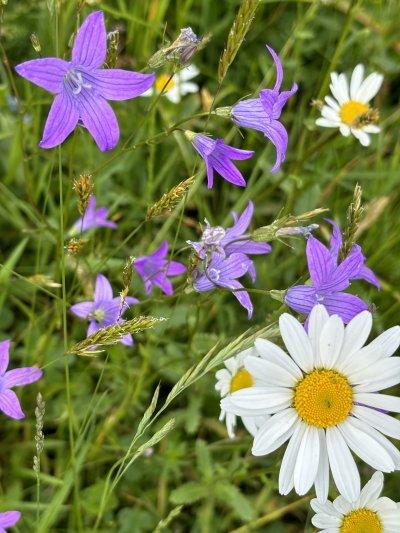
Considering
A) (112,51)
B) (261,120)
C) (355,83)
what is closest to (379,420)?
(261,120)

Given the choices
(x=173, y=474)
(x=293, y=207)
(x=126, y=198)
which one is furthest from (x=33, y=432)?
(x=293, y=207)

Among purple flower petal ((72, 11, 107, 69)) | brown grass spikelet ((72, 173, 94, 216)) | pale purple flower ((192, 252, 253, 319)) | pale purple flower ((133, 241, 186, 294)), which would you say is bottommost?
pale purple flower ((133, 241, 186, 294))

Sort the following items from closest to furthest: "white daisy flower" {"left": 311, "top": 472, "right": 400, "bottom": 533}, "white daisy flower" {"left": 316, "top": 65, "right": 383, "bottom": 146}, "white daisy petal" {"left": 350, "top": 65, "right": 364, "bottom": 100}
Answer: "white daisy flower" {"left": 311, "top": 472, "right": 400, "bottom": 533} → "white daisy flower" {"left": 316, "top": 65, "right": 383, "bottom": 146} → "white daisy petal" {"left": 350, "top": 65, "right": 364, "bottom": 100}

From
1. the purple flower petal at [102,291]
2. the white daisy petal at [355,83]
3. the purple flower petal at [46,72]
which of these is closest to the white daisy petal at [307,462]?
the purple flower petal at [102,291]

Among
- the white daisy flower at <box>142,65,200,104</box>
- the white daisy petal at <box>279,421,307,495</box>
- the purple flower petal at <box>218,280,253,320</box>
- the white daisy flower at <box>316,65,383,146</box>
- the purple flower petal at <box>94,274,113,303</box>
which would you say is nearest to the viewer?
the white daisy petal at <box>279,421,307,495</box>

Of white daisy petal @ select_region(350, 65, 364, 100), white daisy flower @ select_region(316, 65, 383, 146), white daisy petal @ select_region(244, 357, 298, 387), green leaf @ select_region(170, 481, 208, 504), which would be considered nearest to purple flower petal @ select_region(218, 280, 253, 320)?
white daisy petal @ select_region(244, 357, 298, 387)

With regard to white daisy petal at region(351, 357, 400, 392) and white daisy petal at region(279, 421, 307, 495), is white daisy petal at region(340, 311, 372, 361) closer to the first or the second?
white daisy petal at region(351, 357, 400, 392)

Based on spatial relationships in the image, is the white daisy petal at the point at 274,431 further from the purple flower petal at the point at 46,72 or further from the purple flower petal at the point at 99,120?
the purple flower petal at the point at 46,72
